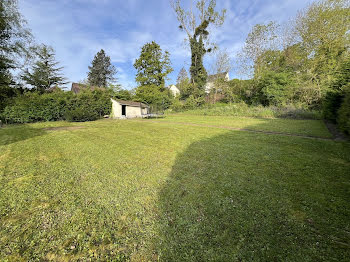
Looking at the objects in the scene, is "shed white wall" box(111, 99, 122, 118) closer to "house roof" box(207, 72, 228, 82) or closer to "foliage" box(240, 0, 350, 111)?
"house roof" box(207, 72, 228, 82)

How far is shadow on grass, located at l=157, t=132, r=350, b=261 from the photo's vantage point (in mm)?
1383

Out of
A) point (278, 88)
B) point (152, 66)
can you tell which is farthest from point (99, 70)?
point (278, 88)

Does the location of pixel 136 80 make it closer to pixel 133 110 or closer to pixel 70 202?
pixel 133 110

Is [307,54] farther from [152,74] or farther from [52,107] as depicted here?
[52,107]

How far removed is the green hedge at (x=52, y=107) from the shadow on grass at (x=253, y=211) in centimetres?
1470

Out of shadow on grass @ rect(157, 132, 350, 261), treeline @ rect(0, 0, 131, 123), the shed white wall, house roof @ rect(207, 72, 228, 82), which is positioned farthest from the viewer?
house roof @ rect(207, 72, 228, 82)

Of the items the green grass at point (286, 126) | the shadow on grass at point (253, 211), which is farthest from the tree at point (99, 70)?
the shadow on grass at point (253, 211)

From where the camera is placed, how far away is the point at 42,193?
2.24 m

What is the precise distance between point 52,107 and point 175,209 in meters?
16.3

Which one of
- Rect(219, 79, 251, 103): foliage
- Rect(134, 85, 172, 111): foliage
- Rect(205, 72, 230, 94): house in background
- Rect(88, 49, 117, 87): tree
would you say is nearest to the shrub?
Rect(134, 85, 172, 111): foliage

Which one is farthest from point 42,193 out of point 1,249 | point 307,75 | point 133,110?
point 307,75

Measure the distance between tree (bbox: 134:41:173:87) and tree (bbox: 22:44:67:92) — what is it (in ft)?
44.9

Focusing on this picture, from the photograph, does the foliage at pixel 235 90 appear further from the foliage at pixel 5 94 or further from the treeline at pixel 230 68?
the foliage at pixel 5 94

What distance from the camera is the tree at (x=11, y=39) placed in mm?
13023
